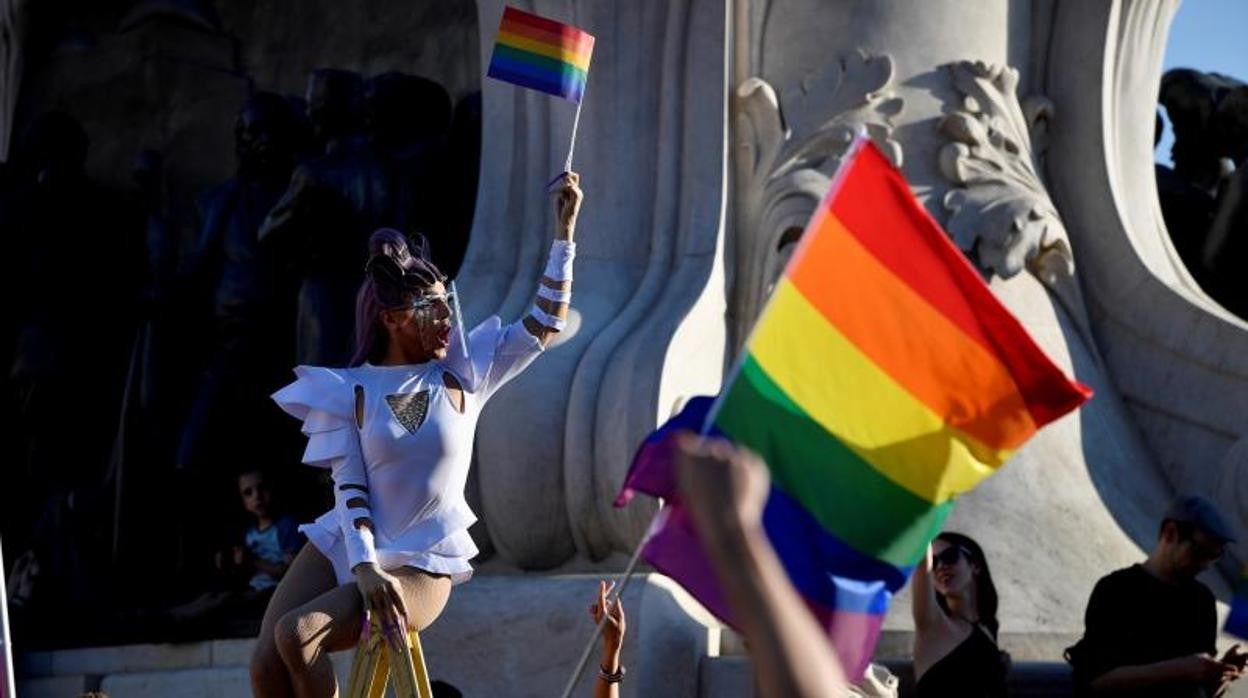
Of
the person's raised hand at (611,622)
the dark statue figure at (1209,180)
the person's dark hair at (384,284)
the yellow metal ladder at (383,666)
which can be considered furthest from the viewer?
the dark statue figure at (1209,180)

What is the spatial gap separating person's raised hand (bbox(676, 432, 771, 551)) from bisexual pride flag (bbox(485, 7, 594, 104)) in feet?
13.1

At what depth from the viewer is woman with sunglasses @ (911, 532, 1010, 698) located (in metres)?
7.35

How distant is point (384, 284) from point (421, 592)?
2.32ft

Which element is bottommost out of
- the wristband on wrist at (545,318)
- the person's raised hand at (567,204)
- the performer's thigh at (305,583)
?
the performer's thigh at (305,583)

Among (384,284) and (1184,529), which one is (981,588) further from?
(384,284)

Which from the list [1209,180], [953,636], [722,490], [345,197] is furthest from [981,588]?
[1209,180]

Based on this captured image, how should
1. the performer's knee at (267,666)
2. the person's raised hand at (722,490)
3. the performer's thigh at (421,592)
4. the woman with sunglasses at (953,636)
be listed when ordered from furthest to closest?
the woman with sunglasses at (953,636), the performer's thigh at (421,592), the performer's knee at (267,666), the person's raised hand at (722,490)

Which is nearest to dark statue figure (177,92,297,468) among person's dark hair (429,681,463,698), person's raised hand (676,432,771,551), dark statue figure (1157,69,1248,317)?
dark statue figure (1157,69,1248,317)

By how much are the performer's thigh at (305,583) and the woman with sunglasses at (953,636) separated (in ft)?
4.75

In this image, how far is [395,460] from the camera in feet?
21.5

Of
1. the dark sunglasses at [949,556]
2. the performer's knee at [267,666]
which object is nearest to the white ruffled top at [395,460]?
the performer's knee at [267,666]

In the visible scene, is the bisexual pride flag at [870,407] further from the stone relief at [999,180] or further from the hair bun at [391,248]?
the stone relief at [999,180]

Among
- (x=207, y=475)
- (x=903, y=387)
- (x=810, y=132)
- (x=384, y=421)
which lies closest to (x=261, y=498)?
(x=207, y=475)

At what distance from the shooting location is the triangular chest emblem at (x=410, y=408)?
6.58 m
